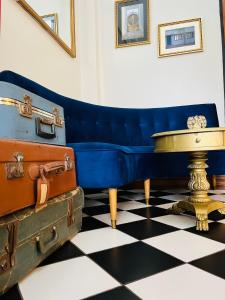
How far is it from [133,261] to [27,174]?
20.9 inches

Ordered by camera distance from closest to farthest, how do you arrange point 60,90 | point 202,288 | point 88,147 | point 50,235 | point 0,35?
point 202,288, point 50,235, point 88,147, point 0,35, point 60,90

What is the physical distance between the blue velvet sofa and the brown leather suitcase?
0.30m

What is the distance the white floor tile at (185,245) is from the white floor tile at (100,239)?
0.42 feet

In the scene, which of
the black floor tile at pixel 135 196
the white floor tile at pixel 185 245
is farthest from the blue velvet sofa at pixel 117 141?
the white floor tile at pixel 185 245

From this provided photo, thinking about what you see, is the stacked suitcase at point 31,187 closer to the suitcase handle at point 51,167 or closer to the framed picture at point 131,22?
the suitcase handle at point 51,167

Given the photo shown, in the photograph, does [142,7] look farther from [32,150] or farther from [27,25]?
[32,150]

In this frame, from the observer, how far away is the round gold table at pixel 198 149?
1306mm

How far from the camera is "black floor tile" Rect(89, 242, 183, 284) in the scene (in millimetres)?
869

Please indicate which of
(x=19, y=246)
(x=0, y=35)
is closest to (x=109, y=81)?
(x=0, y=35)

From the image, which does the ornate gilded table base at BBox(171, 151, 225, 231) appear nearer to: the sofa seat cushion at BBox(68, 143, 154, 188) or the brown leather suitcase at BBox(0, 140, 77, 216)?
the sofa seat cushion at BBox(68, 143, 154, 188)

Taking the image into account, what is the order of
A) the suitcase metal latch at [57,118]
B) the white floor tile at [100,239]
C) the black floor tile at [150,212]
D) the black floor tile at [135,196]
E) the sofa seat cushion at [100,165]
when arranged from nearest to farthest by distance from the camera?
1. the white floor tile at [100,239]
2. the suitcase metal latch at [57,118]
3. the sofa seat cushion at [100,165]
4. the black floor tile at [150,212]
5. the black floor tile at [135,196]

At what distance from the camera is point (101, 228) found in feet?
4.66

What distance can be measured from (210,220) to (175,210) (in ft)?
0.76

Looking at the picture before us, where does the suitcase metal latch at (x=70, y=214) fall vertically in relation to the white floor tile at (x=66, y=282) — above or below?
above
